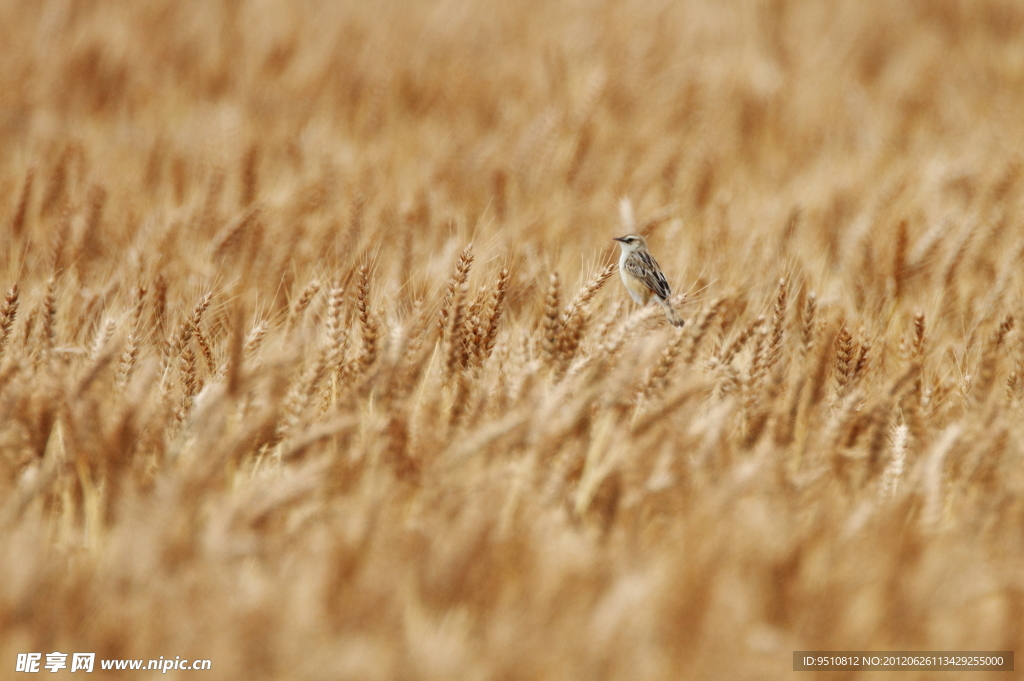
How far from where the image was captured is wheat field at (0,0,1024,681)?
1.45 m

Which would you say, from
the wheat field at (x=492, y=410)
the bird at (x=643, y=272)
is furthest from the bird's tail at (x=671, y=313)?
the bird at (x=643, y=272)

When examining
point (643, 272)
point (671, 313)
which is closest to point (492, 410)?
point (671, 313)

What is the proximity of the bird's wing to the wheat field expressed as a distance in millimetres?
→ 121

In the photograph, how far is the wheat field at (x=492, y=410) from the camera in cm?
145

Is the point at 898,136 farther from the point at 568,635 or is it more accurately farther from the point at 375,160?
the point at 568,635

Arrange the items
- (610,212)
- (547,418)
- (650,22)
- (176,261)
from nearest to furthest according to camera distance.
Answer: (547,418) < (176,261) < (610,212) < (650,22)

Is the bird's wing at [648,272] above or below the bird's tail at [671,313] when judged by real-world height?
above

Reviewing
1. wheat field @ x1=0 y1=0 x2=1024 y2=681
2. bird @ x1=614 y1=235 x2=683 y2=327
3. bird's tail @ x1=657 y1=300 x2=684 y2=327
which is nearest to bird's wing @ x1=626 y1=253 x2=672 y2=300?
bird @ x1=614 y1=235 x2=683 y2=327

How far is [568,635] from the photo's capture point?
143cm

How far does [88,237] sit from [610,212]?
2.16 metres

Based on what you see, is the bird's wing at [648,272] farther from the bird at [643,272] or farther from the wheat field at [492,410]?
the wheat field at [492,410]

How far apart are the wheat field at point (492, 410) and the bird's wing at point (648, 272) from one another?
0.40ft

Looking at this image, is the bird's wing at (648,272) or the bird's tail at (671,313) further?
the bird's wing at (648,272)

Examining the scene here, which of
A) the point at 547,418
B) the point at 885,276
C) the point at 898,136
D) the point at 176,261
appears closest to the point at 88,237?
the point at 176,261
